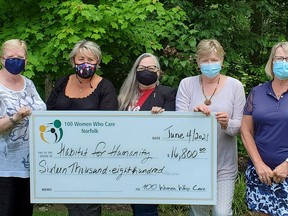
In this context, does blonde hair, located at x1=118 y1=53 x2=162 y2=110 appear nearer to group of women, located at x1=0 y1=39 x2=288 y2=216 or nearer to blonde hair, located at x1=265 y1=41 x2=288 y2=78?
group of women, located at x1=0 y1=39 x2=288 y2=216

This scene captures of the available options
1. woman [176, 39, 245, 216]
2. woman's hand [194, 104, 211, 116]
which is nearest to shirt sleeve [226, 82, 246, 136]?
woman [176, 39, 245, 216]

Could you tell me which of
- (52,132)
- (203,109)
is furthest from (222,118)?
(52,132)

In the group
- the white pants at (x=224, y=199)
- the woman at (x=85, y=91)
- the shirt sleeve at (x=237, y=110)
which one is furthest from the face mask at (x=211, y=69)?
the white pants at (x=224, y=199)

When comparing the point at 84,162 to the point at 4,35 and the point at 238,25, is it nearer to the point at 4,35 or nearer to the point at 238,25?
the point at 4,35

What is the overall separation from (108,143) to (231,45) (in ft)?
13.5

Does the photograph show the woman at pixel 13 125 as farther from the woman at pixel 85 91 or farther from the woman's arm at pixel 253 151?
the woman's arm at pixel 253 151

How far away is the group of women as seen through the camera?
442cm

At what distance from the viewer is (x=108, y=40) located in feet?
20.8

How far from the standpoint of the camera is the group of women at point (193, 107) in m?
4.42

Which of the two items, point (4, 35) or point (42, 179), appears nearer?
point (42, 179)

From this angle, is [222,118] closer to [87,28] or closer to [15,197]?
[15,197]

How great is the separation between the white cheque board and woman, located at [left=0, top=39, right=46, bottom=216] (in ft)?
0.34

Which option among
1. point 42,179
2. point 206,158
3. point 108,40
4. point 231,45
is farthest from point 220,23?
point 42,179

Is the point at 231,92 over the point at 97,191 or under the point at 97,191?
over
